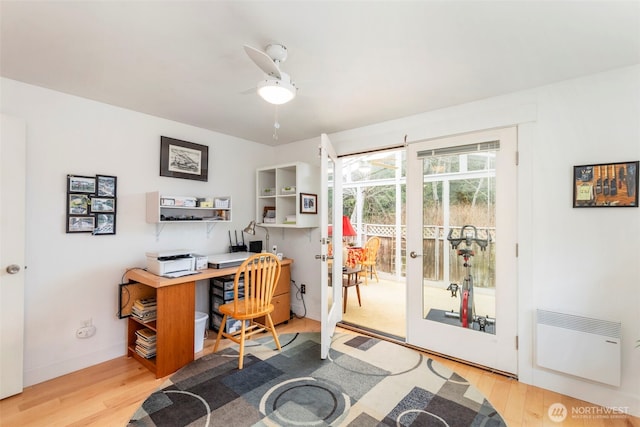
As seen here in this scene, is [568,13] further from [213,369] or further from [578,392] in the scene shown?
[213,369]

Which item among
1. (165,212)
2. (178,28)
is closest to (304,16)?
(178,28)

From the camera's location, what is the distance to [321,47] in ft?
5.82

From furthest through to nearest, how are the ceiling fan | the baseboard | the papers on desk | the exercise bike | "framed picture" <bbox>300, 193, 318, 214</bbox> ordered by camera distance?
"framed picture" <bbox>300, 193, 318, 214</bbox>, the exercise bike, the papers on desk, the baseboard, the ceiling fan

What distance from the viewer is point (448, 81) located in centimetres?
222

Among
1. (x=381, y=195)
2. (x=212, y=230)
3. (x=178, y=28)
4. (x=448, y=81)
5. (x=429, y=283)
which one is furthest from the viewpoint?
(x=381, y=195)

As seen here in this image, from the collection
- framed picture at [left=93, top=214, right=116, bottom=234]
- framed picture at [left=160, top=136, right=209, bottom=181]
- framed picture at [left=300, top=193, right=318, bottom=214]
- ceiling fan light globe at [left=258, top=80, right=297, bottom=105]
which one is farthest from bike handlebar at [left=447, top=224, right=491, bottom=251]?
framed picture at [left=93, top=214, right=116, bottom=234]

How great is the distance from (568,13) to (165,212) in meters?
3.41

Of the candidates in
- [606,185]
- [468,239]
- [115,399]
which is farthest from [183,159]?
[606,185]

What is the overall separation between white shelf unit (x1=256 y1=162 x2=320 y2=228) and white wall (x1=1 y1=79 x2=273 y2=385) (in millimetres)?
1026

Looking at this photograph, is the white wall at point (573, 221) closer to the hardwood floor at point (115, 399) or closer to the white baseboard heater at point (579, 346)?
the white baseboard heater at point (579, 346)

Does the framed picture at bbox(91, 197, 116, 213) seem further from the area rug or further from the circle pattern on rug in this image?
the circle pattern on rug

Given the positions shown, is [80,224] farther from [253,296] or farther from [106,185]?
[253,296]

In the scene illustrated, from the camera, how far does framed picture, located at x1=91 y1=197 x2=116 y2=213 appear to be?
8.55 ft

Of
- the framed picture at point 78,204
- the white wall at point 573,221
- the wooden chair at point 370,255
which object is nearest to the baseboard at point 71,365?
the framed picture at point 78,204
